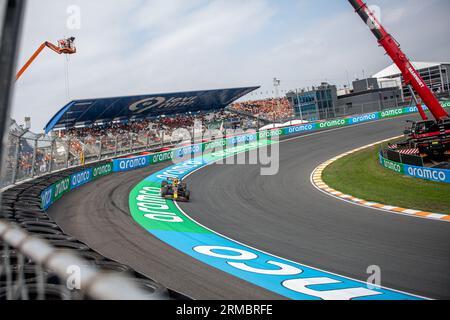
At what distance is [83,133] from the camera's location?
37250 mm

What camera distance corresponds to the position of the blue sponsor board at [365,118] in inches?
1615

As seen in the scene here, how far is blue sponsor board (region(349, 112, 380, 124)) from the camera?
4102cm

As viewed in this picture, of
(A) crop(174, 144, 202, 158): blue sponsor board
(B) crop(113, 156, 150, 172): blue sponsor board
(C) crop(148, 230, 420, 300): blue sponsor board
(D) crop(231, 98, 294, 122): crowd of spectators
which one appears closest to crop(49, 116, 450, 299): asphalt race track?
(C) crop(148, 230, 420, 300): blue sponsor board

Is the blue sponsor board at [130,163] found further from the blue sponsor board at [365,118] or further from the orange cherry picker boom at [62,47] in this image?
the blue sponsor board at [365,118]

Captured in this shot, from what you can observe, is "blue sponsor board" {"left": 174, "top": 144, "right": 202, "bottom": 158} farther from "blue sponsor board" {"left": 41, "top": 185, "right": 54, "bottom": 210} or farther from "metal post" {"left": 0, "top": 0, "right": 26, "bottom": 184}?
"metal post" {"left": 0, "top": 0, "right": 26, "bottom": 184}

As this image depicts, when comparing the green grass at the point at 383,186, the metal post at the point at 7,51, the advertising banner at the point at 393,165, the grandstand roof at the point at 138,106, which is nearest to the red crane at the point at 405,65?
the advertising banner at the point at 393,165

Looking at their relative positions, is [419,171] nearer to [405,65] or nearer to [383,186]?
[383,186]

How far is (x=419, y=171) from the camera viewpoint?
51.9ft

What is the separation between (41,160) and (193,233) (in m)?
8.71

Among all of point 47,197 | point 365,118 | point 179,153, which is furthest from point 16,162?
point 365,118

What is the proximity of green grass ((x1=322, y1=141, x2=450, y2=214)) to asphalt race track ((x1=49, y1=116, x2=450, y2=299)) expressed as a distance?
4.19 feet

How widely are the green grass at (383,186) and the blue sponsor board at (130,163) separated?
12480 mm

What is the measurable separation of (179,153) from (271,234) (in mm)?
19798
